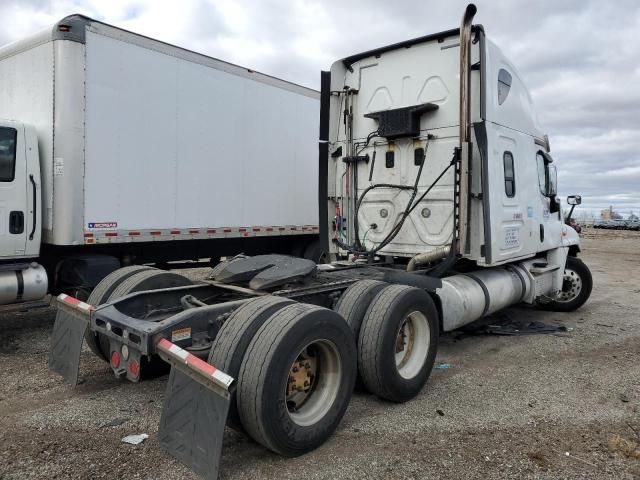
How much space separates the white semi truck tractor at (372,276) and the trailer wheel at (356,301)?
1cm

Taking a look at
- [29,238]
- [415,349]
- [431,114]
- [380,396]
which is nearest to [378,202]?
[431,114]

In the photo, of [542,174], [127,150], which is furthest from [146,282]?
[542,174]

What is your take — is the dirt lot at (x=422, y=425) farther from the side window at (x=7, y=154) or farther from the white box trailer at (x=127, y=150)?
the side window at (x=7, y=154)

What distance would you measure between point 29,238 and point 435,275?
475 centimetres

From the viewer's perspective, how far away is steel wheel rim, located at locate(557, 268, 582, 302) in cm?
828

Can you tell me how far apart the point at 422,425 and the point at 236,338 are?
1651 mm

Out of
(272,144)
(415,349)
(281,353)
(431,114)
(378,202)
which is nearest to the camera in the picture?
(281,353)

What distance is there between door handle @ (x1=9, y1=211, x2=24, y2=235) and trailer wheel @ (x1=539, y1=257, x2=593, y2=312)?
25.5ft

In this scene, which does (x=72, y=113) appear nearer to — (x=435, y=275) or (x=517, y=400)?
(x=435, y=275)

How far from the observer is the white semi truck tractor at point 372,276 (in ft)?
10.2

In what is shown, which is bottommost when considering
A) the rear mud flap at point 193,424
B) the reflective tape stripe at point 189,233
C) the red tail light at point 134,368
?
the rear mud flap at point 193,424

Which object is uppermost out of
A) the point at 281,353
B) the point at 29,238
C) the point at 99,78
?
the point at 99,78

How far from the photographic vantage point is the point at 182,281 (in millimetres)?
4867

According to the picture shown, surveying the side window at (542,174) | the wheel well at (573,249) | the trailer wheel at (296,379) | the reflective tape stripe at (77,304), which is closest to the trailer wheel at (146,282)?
the reflective tape stripe at (77,304)
